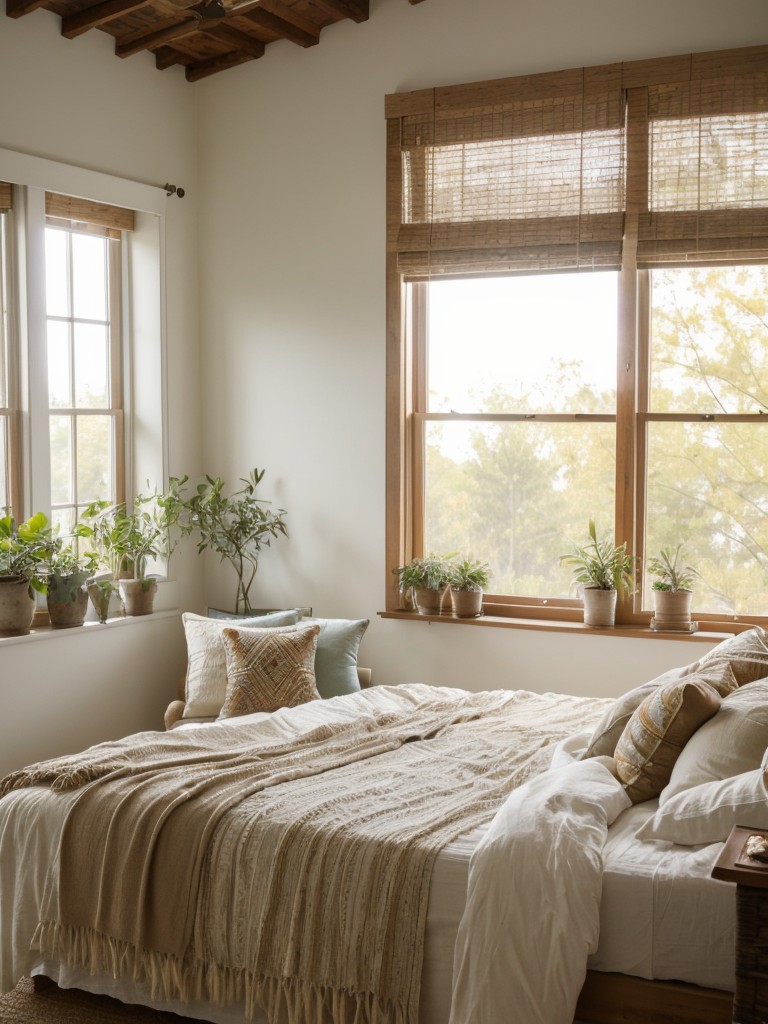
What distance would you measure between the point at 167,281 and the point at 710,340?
2766mm

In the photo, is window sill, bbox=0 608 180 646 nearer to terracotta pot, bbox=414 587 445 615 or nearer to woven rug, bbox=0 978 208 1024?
terracotta pot, bbox=414 587 445 615

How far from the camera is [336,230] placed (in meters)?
5.57

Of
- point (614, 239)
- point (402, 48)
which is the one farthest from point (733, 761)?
point (402, 48)

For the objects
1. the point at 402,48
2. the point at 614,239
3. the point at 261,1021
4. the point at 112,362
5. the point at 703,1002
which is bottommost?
the point at 261,1021

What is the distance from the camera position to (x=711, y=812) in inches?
108

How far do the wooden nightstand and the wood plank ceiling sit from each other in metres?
4.00

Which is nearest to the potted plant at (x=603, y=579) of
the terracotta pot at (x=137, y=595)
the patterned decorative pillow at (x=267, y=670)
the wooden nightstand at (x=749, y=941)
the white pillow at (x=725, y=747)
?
the patterned decorative pillow at (x=267, y=670)

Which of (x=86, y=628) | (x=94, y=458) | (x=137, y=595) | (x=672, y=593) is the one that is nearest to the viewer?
(x=672, y=593)

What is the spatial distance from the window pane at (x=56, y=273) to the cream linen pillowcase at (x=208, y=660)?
1646 millimetres

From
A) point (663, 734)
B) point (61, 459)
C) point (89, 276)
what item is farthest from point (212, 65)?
point (663, 734)

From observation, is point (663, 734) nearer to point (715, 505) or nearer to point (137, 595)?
point (715, 505)

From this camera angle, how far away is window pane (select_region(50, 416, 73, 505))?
533cm

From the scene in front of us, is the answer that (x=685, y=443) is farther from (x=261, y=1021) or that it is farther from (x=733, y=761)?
(x=261, y=1021)

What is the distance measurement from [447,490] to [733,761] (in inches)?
112
